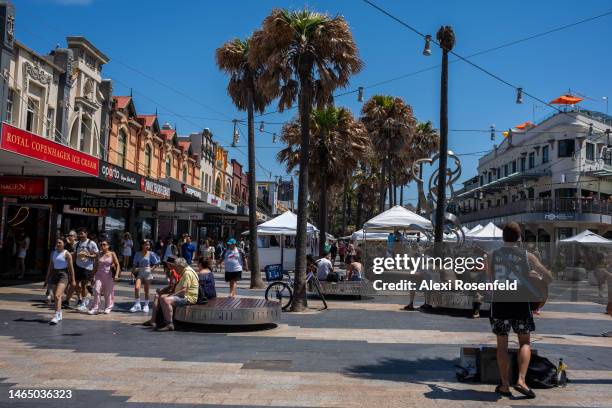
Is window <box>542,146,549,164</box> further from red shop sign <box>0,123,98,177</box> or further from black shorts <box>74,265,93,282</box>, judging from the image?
black shorts <box>74,265,93,282</box>

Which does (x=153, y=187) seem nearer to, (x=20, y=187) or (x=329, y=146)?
(x=20, y=187)

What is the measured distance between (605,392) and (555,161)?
127ft

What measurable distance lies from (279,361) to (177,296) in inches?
142

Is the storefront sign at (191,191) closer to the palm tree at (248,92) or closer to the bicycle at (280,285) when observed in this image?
the palm tree at (248,92)

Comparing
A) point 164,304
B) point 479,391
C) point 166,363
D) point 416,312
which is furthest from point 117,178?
point 479,391

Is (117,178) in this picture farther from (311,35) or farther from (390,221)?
(390,221)

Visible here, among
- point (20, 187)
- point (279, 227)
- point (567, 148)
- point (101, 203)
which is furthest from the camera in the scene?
point (567, 148)

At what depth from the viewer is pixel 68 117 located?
24.4 metres

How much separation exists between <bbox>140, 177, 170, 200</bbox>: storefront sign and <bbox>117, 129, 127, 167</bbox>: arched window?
7.64 metres

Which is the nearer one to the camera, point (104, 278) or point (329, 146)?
point (104, 278)

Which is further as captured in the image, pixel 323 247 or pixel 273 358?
pixel 323 247

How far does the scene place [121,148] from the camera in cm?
3044

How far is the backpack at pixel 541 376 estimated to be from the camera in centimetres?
698

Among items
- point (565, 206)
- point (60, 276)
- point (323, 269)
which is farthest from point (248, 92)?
point (565, 206)
